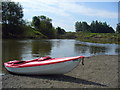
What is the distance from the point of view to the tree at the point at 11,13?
2393 inches

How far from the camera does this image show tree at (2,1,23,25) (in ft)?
199

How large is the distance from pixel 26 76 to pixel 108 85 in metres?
4.53

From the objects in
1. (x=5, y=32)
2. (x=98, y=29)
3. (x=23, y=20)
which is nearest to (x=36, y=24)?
(x=23, y=20)

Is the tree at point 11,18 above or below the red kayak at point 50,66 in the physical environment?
above

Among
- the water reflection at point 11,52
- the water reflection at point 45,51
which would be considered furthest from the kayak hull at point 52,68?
the water reflection at point 11,52

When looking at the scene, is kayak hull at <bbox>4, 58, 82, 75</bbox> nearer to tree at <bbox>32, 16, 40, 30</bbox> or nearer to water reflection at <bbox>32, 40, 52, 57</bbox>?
water reflection at <bbox>32, 40, 52, 57</bbox>

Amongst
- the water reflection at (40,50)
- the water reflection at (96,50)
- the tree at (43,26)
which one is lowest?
the water reflection at (96,50)

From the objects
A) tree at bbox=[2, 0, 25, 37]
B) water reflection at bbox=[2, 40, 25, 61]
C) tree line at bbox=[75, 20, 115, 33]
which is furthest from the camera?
tree line at bbox=[75, 20, 115, 33]

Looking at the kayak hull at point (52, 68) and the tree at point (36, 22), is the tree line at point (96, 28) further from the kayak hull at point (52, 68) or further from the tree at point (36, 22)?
the kayak hull at point (52, 68)

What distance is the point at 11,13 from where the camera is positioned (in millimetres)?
62719

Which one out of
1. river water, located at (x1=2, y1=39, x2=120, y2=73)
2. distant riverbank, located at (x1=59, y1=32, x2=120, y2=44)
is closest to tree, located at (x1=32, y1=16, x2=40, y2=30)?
distant riverbank, located at (x1=59, y1=32, x2=120, y2=44)

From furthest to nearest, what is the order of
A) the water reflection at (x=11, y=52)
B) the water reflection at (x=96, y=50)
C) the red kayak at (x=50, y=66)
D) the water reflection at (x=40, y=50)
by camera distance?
the water reflection at (x=96, y=50), the water reflection at (x=40, y=50), the water reflection at (x=11, y=52), the red kayak at (x=50, y=66)

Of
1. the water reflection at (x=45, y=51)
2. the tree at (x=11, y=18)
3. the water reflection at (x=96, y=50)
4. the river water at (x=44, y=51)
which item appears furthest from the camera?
the tree at (x=11, y=18)

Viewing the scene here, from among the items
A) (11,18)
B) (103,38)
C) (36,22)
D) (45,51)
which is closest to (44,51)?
(45,51)
